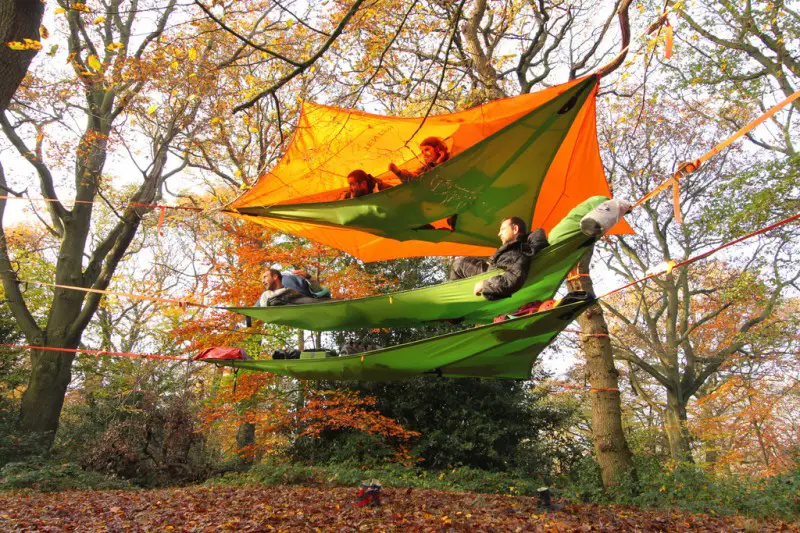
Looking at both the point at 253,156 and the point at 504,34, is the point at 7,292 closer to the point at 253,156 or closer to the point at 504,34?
the point at 253,156

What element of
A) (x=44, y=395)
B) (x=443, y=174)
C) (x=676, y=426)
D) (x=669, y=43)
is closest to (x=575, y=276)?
(x=443, y=174)

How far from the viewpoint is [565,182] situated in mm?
3443

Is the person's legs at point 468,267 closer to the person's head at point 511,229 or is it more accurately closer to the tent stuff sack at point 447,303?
the tent stuff sack at point 447,303

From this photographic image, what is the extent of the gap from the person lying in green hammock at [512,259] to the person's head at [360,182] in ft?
3.43

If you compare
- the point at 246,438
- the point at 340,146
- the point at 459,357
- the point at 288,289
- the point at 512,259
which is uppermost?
the point at 340,146

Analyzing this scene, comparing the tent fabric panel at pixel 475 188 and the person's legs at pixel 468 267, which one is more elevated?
the tent fabric panel at pixel 475 188

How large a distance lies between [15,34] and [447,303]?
2.63 metres

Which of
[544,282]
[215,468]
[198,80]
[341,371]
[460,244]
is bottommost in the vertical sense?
[215,468]

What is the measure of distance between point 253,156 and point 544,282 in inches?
246

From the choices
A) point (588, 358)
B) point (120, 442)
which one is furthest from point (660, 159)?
point (120, 442)

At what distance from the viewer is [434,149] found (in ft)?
10.4

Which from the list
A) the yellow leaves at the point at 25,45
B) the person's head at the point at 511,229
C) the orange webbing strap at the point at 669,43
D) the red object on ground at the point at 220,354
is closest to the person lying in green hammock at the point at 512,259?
the person's head at the point at 511,229

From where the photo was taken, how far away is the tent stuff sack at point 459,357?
249 centimetres

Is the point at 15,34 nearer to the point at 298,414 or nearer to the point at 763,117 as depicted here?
the point at 763,117
